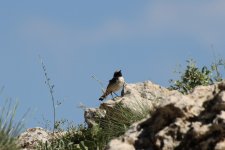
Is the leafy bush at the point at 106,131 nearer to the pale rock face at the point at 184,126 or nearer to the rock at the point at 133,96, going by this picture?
the rock at the point at 133,96

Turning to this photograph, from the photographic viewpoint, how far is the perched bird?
15.3m

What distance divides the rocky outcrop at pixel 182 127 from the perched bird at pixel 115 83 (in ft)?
30.7

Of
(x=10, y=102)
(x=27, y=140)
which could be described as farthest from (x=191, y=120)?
(x=27, y=140)

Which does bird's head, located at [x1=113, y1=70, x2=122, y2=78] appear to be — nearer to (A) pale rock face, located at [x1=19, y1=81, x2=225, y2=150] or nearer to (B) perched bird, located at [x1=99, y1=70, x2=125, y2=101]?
(B) perched bird, located at [x1=99, y1=70, x2=125, y2=101]

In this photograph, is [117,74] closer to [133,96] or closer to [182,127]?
[133,96]

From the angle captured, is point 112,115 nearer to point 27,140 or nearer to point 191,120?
point 27,140

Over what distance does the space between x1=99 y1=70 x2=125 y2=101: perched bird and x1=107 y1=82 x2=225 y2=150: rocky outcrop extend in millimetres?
9371

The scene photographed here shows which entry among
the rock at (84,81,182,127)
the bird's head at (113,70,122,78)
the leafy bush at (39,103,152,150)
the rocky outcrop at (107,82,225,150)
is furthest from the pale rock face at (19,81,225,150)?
the bird's head at (113,70,122,78)

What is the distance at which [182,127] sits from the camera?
17.8ft

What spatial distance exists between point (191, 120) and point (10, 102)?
2.71m

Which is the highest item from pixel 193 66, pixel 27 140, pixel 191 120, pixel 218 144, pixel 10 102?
pixel 193 66

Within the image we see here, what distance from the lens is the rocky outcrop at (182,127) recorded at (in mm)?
5266

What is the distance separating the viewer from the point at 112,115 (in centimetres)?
1247

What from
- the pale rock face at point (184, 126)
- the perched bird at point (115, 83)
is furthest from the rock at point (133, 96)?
the pale rock face at point (184, 126)
